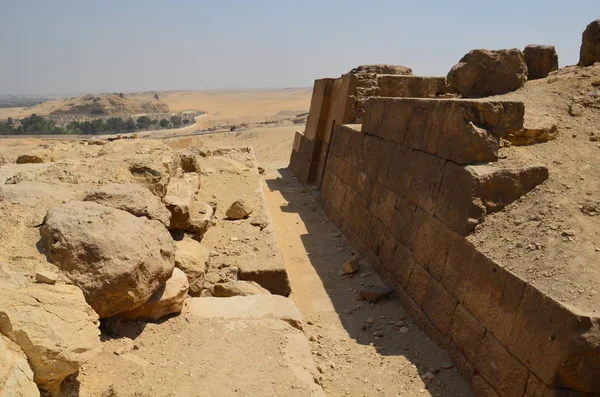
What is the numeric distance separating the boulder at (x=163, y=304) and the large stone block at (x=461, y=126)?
2.95 m

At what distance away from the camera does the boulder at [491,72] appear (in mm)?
7113

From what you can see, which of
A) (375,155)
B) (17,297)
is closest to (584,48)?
(375,155)

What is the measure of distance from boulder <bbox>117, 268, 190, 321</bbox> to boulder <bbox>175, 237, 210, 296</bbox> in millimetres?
665

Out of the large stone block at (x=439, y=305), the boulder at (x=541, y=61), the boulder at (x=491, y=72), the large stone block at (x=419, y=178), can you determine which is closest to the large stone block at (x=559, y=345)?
the large stone block at (x=439, y=305)

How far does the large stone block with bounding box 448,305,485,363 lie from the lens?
4.25m

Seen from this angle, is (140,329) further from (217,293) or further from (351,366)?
(351,366)

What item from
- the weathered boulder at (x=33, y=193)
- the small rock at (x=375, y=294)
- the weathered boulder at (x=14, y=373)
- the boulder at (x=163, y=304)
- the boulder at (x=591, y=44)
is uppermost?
the boulder at (x=591, y=44)

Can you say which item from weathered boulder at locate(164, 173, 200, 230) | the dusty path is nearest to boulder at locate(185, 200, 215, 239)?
weathered boulder at locate(164, 173, 200, 230)

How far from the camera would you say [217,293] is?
5289 mm

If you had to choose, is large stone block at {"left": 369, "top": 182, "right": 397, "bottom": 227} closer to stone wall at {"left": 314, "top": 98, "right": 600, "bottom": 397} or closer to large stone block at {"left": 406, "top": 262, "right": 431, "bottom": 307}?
stone wall at {"left": 314, "top": 98, "right": 600, "bottom": 397}

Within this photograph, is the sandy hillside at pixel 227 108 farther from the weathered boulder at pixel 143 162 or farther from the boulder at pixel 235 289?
the boulder at pixel 235 289

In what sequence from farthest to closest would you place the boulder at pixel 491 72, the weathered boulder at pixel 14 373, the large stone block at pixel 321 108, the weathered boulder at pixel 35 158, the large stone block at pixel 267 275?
the large stone block at pixel 321 108
the weathered boulder at pixel 35 158
the boulder at pixel 491 72
the large stone block at pixel 267 275
the weathered boulder at pixel 14 373

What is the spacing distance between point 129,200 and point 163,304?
1.03 metres

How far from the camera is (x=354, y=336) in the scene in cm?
532
